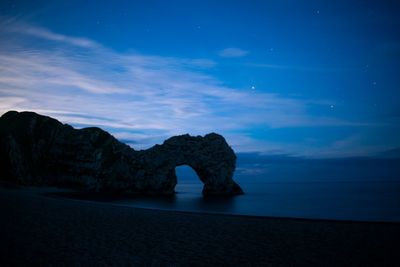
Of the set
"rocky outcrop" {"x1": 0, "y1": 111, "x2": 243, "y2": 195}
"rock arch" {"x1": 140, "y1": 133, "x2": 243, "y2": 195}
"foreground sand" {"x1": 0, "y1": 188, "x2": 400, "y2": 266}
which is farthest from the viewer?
"rock arch" {"x1": 140, "y1": 133, "x2": 243, "y2": 195}

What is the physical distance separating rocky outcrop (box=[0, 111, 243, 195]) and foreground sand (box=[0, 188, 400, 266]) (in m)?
49.5

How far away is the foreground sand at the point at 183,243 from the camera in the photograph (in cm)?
1102

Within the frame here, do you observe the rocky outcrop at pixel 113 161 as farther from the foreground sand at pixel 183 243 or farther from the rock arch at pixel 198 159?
the foreground sand at pixel 183 243

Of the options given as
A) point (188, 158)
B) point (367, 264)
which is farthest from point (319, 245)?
point (188, 158)

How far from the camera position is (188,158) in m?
71.4

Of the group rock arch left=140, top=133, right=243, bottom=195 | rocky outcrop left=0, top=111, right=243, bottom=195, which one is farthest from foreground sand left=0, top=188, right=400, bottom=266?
rocky outcrop left=0, top=111, right=243, bottom=195

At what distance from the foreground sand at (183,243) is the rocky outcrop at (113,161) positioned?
4946 centimetres

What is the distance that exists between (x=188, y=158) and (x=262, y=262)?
197 ft

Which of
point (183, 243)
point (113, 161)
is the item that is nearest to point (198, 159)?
point (113, 161)

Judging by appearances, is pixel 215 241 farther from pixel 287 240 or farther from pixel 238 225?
pixel 238 225

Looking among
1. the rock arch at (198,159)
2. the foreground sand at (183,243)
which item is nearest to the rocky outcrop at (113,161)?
the rock arch at (198,159)

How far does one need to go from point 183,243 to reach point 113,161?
60.1 m

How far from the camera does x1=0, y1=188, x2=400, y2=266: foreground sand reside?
11.0 m

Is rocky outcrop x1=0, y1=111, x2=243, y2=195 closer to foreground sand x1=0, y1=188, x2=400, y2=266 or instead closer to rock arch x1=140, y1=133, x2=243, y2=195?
rock arch x1=140, y1=133, x2=243, y2=195
